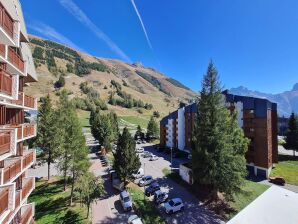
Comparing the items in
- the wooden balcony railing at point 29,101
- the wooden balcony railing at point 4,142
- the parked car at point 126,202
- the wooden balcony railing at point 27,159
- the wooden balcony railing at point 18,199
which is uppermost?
the wooden balcony railing at point 29,101

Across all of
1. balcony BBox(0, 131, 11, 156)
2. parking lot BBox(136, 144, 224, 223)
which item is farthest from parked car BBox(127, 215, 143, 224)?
balcony BBox(0, 131, 11, 156)

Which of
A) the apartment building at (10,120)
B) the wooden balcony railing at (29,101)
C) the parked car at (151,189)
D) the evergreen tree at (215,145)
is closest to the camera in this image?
the apartment building at (10,120)

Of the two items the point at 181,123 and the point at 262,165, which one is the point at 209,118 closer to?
the point at 262,165

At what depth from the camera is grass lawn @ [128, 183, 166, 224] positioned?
1074 inches

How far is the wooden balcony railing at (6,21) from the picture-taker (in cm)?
Result: 1096

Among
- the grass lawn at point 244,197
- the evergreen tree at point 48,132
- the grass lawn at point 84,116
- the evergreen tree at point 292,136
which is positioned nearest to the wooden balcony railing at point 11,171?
the evergreen tree at point 48,132

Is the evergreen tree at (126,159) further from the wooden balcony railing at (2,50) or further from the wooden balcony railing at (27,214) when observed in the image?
the wooden balcony railing at (2,50)

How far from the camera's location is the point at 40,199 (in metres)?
31.9

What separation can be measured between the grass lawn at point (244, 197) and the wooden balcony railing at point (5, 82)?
97.1ft

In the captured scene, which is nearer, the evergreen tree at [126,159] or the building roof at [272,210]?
the building roof at [272,210]

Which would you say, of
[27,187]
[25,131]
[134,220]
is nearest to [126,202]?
[134,220]

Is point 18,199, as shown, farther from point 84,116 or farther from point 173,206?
point 84,116

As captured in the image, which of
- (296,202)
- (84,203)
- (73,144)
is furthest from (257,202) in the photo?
(73,144)

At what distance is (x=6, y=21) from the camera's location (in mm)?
11656
